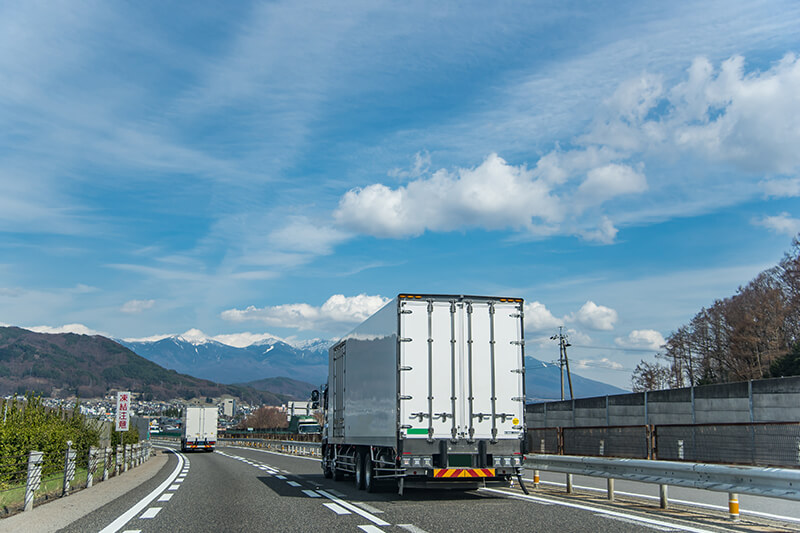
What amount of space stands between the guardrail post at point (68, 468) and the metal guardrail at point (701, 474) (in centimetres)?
1087

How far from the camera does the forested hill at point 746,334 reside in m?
59.8

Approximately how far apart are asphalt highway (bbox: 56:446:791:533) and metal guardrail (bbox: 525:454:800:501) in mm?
511

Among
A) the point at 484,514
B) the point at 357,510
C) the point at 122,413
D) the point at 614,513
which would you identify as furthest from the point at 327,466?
the point at 122,413

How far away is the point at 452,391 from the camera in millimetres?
13070

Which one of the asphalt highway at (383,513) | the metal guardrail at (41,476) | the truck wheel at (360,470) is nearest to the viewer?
the asphalt highway at (383,513)

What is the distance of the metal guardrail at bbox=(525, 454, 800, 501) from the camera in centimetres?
870

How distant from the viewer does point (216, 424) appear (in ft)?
177

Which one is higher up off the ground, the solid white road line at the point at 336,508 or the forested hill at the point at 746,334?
the forested hill at the point at 746,334

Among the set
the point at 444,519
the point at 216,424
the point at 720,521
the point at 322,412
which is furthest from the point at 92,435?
the point at 216,424

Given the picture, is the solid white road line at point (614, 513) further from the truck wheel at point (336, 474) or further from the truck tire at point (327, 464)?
the truck tire at point (327, 464)

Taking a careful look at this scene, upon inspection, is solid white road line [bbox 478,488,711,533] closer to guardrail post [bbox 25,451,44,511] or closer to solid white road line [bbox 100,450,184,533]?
solid white road line [bbox 100,450,184,533]

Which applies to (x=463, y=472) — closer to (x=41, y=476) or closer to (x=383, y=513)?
(x=383, y=513)

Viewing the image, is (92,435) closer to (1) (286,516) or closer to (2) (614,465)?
(1) (286,516)

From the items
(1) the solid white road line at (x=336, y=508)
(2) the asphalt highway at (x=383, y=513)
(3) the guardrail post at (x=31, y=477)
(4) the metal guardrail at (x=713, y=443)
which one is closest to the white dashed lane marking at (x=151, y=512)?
(2) the asphalt highway at (x=383, y=513)
